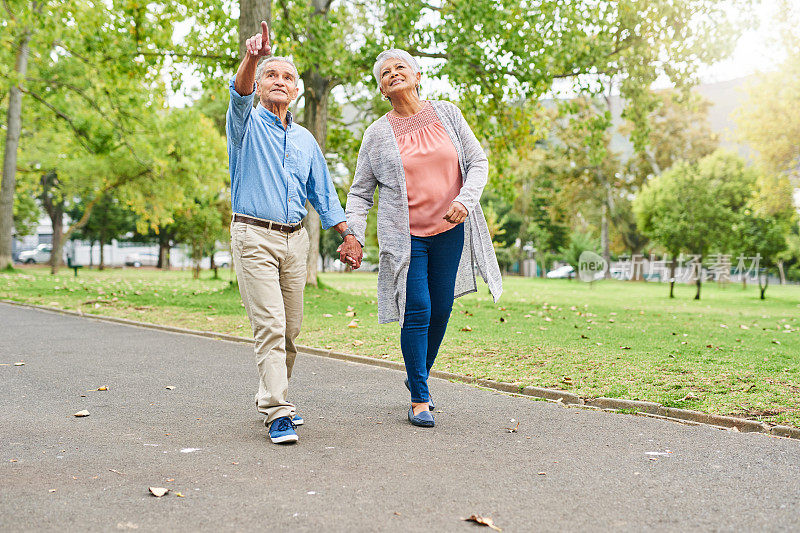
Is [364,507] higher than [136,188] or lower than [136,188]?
lower

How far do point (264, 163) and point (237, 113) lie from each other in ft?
1.07

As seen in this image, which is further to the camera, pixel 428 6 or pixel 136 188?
pixel 136 188

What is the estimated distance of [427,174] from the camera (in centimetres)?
467

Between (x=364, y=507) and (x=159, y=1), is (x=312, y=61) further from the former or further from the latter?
(x=364, y=507)

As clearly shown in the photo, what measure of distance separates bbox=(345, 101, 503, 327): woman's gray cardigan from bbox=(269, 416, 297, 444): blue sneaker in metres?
0.93

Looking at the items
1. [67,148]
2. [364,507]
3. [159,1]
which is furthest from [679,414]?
[67,148]

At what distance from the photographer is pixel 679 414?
4949 millimetres

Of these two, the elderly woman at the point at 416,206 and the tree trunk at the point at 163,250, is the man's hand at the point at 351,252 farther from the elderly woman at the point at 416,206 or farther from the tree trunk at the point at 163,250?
the tree trunk at the point at 163,250

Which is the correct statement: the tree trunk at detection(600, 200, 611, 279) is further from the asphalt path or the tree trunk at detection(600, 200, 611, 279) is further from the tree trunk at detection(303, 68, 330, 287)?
the asphalt path

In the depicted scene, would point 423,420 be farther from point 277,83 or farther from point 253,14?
point 253,14

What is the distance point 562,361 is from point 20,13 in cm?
1825

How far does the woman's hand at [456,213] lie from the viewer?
14.5 ft

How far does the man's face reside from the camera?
4324 millimetres

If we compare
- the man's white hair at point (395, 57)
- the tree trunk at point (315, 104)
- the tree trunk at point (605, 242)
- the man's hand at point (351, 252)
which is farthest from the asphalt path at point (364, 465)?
the tree trunk at point (605, 242)
